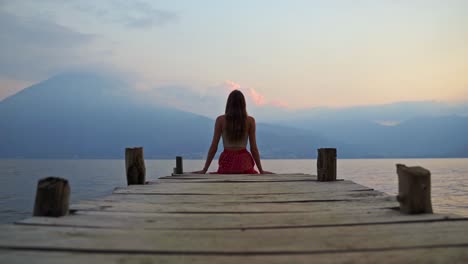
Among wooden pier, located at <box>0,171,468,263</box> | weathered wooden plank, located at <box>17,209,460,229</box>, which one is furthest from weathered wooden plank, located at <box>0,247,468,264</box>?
weathered wooden plank, located at <box>17,209,460,229</box>

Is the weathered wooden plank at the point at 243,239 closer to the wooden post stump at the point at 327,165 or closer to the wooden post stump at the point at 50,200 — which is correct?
the wooden post stump at the point at 50,200

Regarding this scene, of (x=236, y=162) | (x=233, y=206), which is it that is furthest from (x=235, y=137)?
(x=233, y=206)

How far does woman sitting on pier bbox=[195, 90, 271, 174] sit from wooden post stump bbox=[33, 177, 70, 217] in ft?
16.9

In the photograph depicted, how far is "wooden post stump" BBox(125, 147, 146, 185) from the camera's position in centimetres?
686

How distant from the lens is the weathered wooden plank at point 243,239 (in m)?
2.62

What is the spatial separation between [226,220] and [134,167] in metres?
3.68

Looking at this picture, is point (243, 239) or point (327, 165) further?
point (327, 165)

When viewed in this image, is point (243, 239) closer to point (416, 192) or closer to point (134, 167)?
point (416, 192)

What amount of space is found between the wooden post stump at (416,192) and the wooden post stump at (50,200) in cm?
313

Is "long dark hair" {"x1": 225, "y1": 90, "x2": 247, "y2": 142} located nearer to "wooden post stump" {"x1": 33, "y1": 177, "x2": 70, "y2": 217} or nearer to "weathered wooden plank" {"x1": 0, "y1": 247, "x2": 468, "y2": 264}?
"wooden post stump" {"x1": 33, "y1": 177, "x2": 70, "y2": 217}

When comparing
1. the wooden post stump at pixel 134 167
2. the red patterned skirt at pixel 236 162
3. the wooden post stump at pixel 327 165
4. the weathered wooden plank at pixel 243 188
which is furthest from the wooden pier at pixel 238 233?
the red patterned skirt at pixel 236 162

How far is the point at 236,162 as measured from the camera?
29.8 ft

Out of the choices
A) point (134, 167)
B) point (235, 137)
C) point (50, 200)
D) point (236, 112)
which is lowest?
point (50, 200)

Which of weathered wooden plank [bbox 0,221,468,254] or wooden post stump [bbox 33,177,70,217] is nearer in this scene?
weathered wooden plank [bbox 0,221,468,254]
